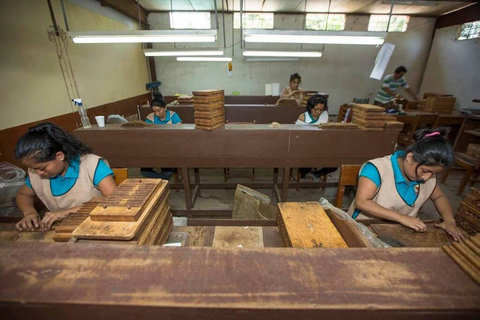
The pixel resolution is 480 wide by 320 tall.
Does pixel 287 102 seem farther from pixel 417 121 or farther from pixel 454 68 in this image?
pixel 454 68

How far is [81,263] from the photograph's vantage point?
1.76 feet

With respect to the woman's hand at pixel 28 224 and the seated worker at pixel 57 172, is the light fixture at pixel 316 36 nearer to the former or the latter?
the seated worker at pixel 57 172

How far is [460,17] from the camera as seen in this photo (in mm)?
6965

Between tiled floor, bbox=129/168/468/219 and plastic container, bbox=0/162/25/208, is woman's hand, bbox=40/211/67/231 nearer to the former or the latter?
plastic container, bbox=0/162/25/208

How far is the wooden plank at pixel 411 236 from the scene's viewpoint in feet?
4.04

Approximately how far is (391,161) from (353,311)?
1542mm

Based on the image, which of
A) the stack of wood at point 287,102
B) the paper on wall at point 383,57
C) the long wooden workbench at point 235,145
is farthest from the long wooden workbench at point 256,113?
the long wooden workbench at point 235,145

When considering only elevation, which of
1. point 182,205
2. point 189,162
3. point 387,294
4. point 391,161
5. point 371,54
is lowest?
point 182,205

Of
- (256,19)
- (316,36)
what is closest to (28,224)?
(316,36)

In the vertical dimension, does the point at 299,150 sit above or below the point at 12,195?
above

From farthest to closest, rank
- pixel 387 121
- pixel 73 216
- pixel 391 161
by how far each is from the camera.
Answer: pixel 387 121 < pixel 391 161 < pixel 73 216

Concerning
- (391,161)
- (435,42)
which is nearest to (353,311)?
(391,161)

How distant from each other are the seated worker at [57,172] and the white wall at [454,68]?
9528 millimetres

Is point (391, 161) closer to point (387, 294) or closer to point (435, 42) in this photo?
point (387, 294)
